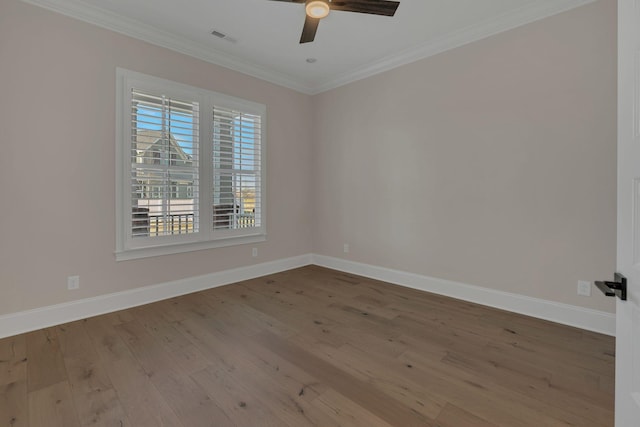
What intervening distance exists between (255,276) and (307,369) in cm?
242

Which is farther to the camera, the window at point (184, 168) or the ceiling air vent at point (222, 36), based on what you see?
the ceiling air vent at point (222, 36)

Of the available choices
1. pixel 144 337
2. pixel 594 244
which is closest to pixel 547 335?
pixel 594 244

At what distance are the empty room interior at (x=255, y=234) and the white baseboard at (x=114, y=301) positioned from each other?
17 mm

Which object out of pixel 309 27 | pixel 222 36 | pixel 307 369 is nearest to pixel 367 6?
pixel 309 27

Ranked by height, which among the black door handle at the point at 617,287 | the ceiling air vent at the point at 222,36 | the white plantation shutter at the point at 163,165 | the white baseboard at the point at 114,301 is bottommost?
the white baseboard at the point at 114,301

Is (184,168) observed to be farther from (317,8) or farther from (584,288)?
(584,288)

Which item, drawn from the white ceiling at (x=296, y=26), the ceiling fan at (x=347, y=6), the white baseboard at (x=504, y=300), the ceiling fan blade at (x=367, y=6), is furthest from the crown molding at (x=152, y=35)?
the white baseboard at (x=504, y=300)

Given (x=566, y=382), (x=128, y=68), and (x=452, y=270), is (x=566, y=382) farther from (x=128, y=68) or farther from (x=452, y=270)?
(x=128, y=68)

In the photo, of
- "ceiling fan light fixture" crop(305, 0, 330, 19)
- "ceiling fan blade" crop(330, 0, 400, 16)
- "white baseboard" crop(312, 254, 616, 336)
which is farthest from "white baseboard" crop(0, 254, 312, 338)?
"ceiling fan blade" crop(330, 0, 400, 16)

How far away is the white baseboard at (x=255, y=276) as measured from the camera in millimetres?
2611

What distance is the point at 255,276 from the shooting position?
170 inches

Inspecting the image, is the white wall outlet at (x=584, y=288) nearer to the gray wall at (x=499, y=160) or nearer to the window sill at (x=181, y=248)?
the gray wall at (x=499, y=160)

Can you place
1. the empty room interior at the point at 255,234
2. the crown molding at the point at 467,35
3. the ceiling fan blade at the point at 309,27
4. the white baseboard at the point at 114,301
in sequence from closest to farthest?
the empty room interior at the point at 255,234 < the ceiling fan blade at the point at 309,27 < the white baseboard at the point at 114,301 < the crown molding at the point at 467,35

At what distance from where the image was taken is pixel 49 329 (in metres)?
Answer: 2.66
